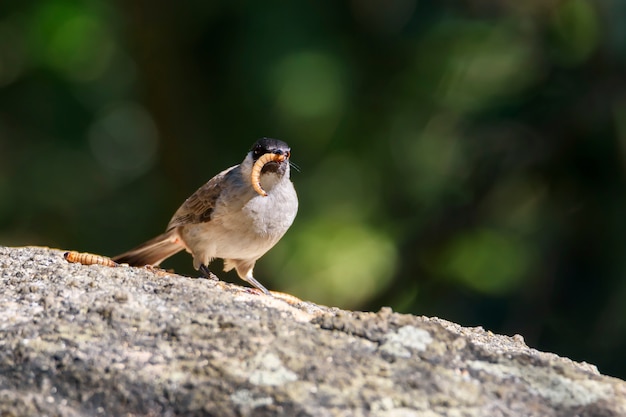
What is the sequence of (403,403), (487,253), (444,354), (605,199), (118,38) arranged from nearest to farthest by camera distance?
(403,403) → (444,354) → (605,199) → (487,253) → (118,38)

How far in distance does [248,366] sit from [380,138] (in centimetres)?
618

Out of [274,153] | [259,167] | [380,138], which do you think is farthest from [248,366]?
[380,138]

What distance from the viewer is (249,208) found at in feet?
18.7

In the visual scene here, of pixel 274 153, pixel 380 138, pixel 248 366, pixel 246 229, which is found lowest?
pixel 248 366

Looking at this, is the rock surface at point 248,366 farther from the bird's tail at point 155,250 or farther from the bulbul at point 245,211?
the bird's tail at point 155,250

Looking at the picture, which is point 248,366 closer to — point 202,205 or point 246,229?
point 246,229

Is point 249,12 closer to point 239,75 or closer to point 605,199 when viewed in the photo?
point 239,75

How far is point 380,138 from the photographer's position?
865cm

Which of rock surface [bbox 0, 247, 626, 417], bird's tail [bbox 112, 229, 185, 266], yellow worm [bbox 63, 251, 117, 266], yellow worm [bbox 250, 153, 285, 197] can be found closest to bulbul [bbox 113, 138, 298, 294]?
yellow worm [bbox 250, 153, 285, 197]

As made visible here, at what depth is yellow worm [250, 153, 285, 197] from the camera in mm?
5496

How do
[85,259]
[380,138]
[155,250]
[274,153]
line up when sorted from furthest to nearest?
[380,138]
[155,250]
[274,153]
[85,259]

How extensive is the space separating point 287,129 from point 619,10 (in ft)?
9.77

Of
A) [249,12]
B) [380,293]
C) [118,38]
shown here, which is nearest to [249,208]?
[380,293]

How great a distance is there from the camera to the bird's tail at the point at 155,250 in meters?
6.36
